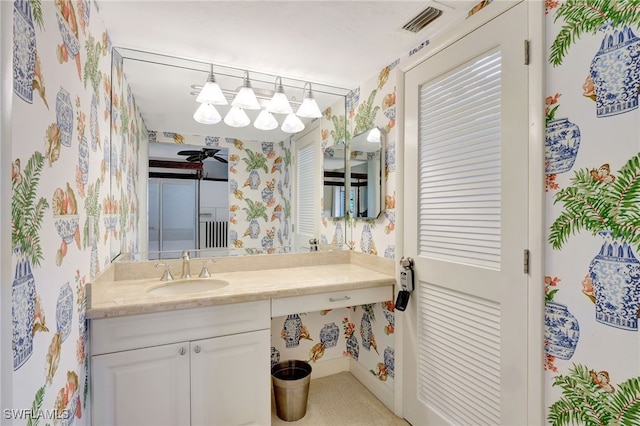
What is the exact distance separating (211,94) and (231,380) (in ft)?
5.33

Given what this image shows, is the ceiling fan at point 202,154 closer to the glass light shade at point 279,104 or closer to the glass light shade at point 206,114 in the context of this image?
the glass light shade at point 206,114

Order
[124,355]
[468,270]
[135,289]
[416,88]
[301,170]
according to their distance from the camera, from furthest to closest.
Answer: [301,170]
[416,88]
[135,289]
[468,270]
[124,355]

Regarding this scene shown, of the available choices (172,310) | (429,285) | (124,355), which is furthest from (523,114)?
(124,355)

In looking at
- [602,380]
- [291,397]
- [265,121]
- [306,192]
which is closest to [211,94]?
[265,121]

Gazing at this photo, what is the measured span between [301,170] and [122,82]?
4.02ft

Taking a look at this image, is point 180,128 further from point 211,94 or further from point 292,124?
point 292,124

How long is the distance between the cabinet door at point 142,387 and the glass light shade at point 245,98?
1.45m

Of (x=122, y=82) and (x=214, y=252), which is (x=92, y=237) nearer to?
(x=214, y=252)

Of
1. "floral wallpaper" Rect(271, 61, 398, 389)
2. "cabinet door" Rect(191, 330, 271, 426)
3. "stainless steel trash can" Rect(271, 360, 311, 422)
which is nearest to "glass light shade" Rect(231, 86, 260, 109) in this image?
"floral wallpaper" Rect(271, 61, 398, 389)

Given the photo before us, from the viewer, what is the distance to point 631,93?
94 centimetres

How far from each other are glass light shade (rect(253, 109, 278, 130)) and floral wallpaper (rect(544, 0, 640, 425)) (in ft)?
5.15

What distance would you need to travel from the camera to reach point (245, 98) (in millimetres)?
2037

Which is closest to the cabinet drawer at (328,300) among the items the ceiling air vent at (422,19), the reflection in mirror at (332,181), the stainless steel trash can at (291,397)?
the stainless steel trash can at (291,397)

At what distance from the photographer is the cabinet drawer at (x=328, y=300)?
5.42 feet
